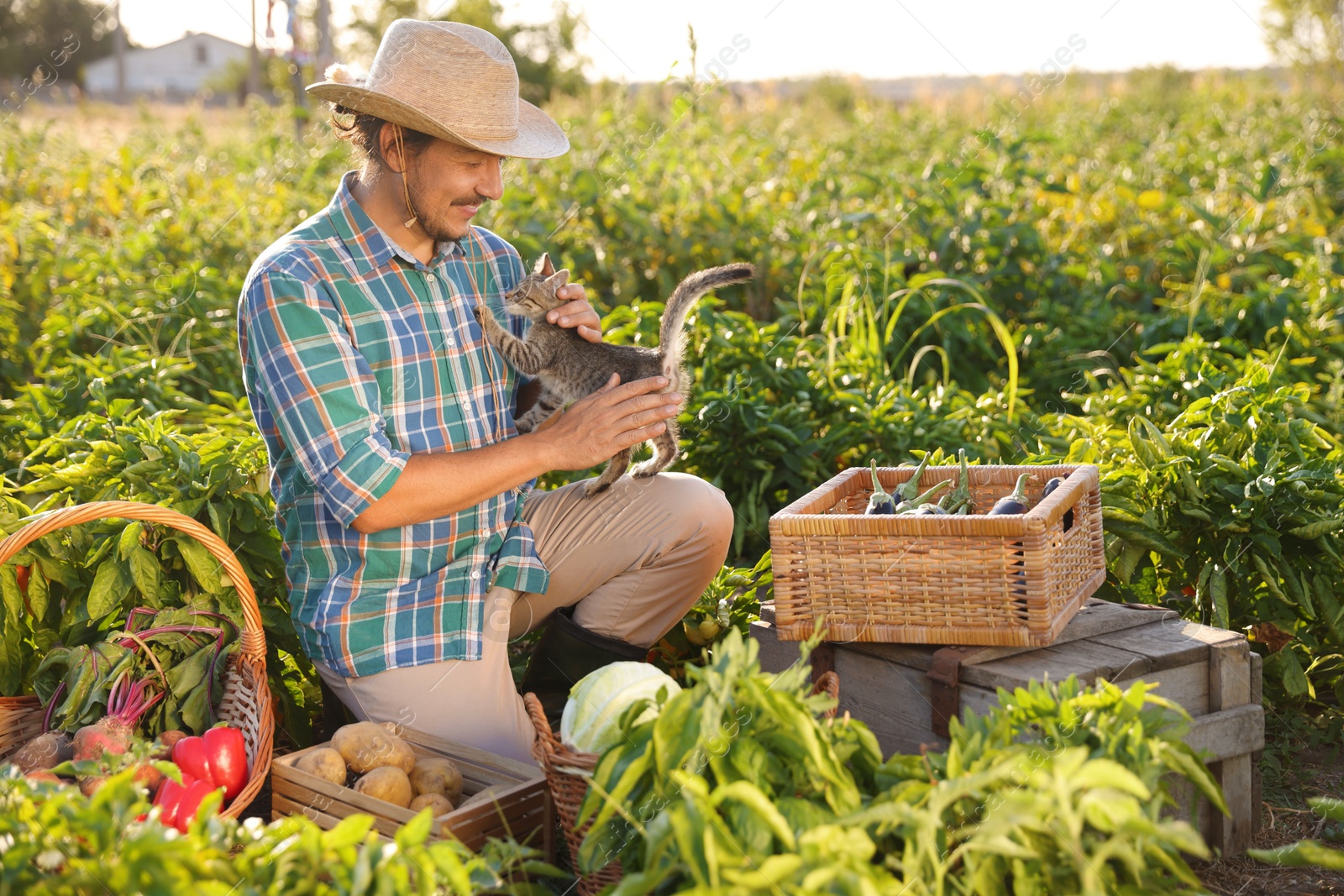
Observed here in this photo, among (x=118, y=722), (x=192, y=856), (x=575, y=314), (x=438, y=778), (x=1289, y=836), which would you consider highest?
(x=575, y=314)

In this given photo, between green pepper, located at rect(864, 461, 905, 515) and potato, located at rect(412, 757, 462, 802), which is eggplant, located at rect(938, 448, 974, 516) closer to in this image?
green pepper, located at rect(864, 461, 905, 515)

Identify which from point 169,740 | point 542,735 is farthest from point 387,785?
point 169,740

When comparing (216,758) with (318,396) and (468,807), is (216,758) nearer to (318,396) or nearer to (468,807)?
(468,807)

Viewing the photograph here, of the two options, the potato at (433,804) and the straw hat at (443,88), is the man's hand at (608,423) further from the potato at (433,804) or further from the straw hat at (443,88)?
the potato at (433,804)

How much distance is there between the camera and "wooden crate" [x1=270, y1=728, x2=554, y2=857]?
2.21m

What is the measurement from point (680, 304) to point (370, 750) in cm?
146

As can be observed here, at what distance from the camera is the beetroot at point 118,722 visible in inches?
95.0

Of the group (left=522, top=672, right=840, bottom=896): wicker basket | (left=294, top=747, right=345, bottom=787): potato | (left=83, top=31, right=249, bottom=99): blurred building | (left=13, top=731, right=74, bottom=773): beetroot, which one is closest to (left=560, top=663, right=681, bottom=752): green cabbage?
(left=522, top=672, right=840, bottom=896): wicker basket

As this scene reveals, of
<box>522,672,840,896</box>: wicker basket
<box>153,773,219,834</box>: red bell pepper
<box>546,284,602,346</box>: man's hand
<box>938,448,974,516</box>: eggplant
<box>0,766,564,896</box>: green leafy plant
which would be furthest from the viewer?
<box>546,284,602,346</box>: man's hand

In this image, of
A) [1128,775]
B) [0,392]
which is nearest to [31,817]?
[1128,775]

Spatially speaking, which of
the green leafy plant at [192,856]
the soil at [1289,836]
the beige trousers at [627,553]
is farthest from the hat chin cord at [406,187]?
the soil at [1289,836]

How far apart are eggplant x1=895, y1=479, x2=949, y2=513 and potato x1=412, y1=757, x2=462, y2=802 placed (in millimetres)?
1188

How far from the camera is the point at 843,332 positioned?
196 inches

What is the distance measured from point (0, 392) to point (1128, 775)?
500cm
